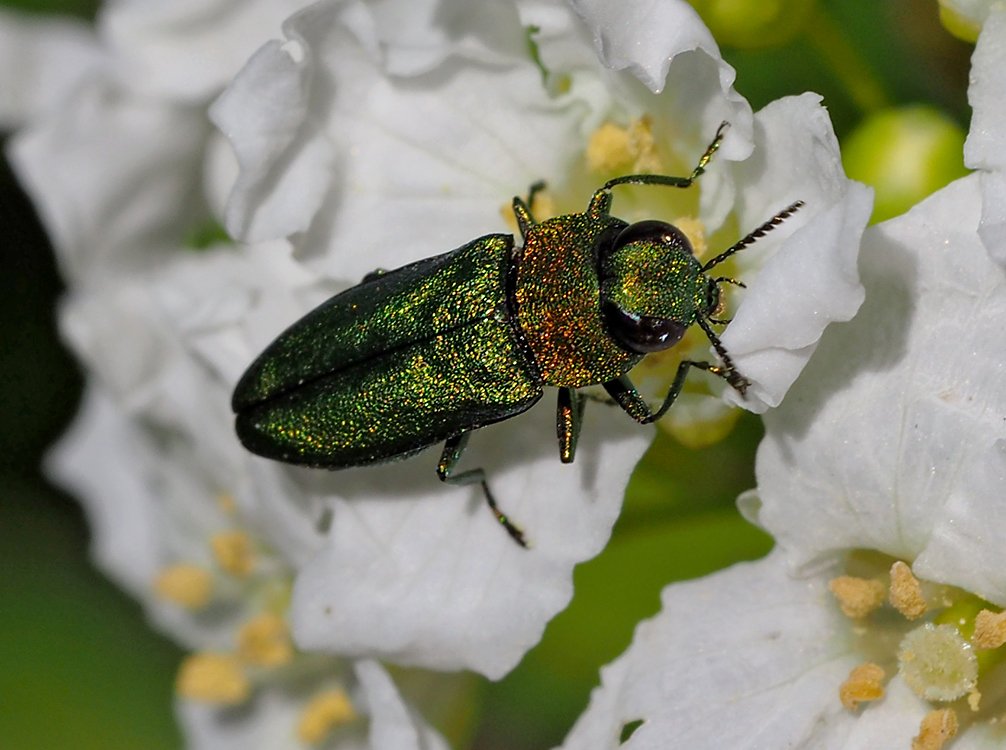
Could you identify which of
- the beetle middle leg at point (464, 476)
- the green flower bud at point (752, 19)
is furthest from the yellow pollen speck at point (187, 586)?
the green flower bud at point (752, 19)

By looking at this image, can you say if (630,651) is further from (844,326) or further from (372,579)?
(844,326)

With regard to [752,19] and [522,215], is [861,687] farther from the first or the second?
[752,19]

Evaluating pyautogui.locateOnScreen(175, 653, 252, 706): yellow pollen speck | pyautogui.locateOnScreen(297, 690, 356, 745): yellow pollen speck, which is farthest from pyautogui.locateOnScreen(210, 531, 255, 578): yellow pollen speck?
pyautogui.locateOnScreen(297, 690, 356, 745): yellow pollen speck

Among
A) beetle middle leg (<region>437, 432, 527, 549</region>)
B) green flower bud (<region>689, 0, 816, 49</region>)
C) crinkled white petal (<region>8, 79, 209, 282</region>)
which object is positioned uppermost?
green flower bud (<region>689, 0, 816, 49</region>)

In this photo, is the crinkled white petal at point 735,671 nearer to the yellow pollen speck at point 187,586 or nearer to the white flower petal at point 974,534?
the white flower petal at point 974,534

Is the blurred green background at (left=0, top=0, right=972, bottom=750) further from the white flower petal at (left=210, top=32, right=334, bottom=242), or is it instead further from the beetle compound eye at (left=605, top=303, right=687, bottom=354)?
the white flower petal at (left=210, top=32, right=334, bottom=242)
